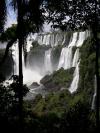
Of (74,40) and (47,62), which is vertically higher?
(74,40)

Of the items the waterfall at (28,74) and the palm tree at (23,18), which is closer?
the palm tree at (23,18)

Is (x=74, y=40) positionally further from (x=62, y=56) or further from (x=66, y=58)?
(x=66, y=58)

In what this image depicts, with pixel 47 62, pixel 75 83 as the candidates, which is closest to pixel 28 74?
pixel 47 62

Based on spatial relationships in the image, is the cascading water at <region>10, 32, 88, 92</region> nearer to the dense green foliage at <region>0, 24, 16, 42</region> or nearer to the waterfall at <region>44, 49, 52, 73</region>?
the waterfall at <region>44, 49, 52, 73</region>

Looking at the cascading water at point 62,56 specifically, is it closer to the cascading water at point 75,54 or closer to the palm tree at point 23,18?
the cascading water at point 75,54

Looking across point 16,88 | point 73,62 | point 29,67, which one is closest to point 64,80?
point 73,62

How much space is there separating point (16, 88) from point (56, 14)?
A: 304cm

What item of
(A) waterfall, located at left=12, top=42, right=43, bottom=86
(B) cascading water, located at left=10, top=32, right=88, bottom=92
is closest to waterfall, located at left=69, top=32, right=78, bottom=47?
(B) cascading water, located at left=10, top=32, right=88, bottom=92

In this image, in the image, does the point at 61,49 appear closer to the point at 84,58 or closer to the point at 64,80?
the point at 64,80

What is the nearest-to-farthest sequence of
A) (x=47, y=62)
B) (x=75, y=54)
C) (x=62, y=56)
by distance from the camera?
(x=75, y=54), (x=62, y=56), (x=47, y=62)

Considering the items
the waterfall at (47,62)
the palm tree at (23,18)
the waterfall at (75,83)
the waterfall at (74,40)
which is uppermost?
the waterfall at (74,40)

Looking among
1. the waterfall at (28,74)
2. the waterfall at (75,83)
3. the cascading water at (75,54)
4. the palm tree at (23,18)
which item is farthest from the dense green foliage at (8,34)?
the waterfall at (28,74)

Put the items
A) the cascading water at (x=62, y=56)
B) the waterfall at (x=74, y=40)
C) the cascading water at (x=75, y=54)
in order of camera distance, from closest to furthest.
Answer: the cascading water at (x=75, y=54) < the cascading water at (x=62, y=56) < the waterfall at (x=74, y=40)

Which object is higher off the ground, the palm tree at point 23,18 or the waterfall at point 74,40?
the waterfall at point 74,40
